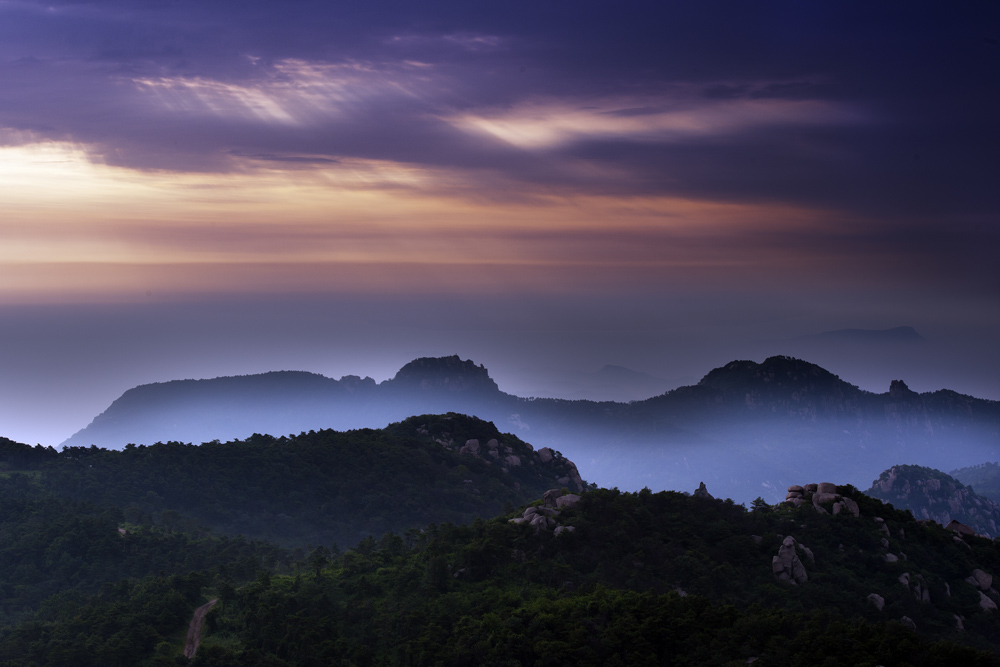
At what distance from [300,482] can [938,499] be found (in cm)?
14085

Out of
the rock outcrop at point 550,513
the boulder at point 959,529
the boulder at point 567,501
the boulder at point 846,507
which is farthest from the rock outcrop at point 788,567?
the boulder at point 959,529

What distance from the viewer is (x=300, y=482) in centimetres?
9775

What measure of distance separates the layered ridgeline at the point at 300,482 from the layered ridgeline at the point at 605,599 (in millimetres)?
22906

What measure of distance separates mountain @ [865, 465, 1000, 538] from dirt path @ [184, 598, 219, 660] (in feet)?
503

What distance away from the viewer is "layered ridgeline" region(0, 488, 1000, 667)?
41594 mm

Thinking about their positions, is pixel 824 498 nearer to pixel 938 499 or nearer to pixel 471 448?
pixel 471 448

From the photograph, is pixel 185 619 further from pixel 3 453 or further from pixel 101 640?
pixel 3 453

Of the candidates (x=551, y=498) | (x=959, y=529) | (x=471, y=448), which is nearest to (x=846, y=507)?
(x=959, y=529)

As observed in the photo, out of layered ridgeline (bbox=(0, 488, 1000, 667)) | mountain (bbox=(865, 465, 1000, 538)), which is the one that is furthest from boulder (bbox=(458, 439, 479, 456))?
mountain (bbox=(865, 465, 1000, 538))

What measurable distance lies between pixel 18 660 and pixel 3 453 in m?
54.7

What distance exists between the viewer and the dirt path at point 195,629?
50.3 meters

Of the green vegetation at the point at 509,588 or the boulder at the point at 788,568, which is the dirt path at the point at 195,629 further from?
the boulder at the point at 788,568

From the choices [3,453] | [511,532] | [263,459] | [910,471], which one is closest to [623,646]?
[511,532]

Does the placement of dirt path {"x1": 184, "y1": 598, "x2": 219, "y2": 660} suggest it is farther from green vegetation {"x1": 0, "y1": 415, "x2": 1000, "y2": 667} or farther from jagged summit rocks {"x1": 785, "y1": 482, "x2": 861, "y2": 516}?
jagged summit rocks {"x1": 785, "y1": 482, "x2": 861, "y2": 516}
